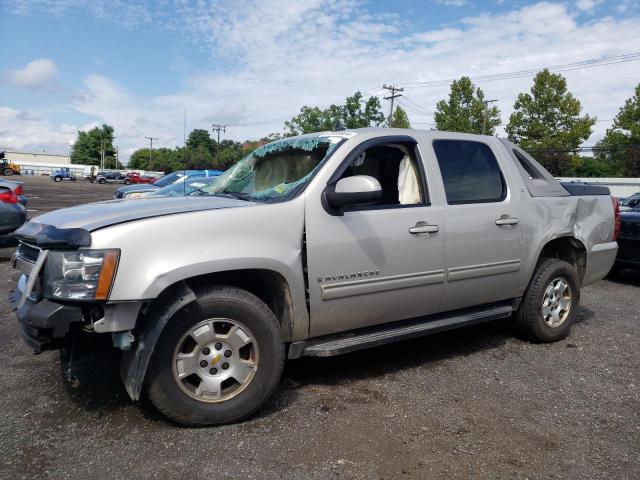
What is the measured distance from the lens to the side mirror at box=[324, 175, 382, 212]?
326 cm

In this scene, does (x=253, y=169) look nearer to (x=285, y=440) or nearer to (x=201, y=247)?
(x=201, y=247)

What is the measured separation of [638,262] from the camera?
23.8 feet

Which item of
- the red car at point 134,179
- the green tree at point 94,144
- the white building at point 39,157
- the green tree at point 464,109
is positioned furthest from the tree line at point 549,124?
the white building at point 39,157

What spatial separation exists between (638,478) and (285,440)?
177 cm

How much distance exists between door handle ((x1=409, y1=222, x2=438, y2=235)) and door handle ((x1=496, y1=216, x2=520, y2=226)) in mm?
703

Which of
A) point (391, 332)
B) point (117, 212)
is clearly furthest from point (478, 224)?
point (117, 212)

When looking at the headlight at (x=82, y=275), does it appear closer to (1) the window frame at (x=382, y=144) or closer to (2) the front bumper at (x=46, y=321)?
(2) the front bumper at (x=46, y=321)

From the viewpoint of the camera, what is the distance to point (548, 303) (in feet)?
15.5

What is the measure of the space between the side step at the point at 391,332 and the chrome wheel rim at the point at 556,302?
0.50 m

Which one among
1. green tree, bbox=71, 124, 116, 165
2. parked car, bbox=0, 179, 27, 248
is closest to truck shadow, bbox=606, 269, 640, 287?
parked car, bbox=0, 179, 27, 248

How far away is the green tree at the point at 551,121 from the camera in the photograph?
36312 mm

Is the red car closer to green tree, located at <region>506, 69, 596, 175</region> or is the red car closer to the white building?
green tree, located at <region>506, 69, 596, 175</region>

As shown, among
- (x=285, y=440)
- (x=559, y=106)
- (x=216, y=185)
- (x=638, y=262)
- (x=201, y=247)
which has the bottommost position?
(x=285, y=440)

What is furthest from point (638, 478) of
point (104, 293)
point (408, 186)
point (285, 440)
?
point (104, 293)
